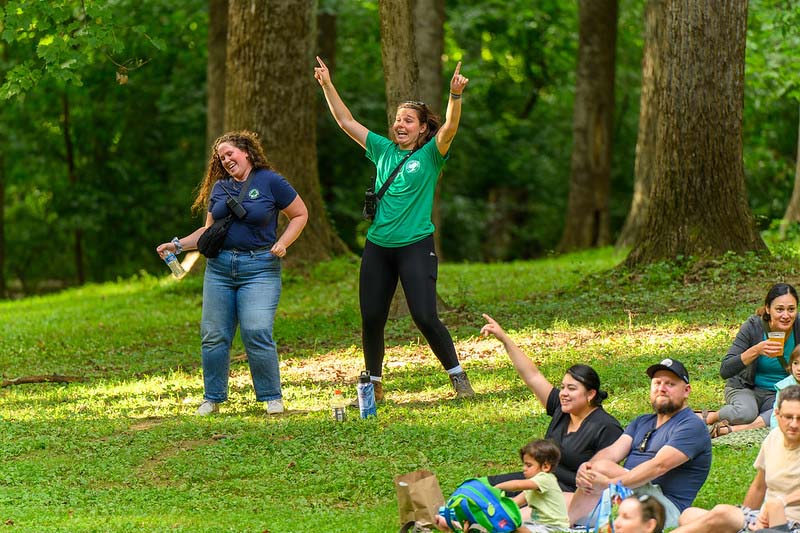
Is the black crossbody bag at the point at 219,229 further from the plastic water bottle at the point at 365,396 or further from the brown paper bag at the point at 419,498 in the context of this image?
the brown paper bag at the point at 419,498

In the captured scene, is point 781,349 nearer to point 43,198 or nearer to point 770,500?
point 770,500

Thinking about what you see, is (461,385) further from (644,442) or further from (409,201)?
(644,442)

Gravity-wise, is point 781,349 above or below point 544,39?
below

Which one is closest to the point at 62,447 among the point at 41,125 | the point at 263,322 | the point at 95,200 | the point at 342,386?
the point at 263,322

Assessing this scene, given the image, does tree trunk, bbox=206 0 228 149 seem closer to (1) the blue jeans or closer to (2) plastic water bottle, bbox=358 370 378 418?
(1) the blue jeans

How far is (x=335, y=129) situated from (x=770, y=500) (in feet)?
64.7

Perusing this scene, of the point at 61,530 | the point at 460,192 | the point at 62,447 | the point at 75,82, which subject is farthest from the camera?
the point at 460,192

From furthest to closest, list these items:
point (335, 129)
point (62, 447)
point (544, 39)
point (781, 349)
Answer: point (544, 39), point (335, 129), point (62, 447), point (781, 349)

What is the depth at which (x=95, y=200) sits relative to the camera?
28172 millimetres

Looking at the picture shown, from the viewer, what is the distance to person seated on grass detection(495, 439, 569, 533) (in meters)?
5.96

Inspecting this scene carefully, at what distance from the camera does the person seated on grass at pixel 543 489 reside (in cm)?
596

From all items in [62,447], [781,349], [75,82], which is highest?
[75,82]

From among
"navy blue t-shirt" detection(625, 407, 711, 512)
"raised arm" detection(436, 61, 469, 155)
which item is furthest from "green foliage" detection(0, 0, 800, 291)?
"navy blue t-shirt" detection(625, 407, 711, 512)

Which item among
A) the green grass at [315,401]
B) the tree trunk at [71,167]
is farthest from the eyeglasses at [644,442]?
the tree trunk at [71,167]
